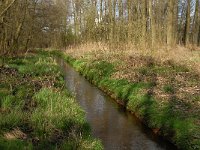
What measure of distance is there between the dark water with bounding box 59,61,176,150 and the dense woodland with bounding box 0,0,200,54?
4.93 metres

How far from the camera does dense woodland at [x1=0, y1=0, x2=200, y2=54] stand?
25328 millimetres

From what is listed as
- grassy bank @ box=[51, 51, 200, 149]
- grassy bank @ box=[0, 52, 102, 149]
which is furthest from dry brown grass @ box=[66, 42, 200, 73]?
grassy bank @ box=[0, 52, 102, 149]

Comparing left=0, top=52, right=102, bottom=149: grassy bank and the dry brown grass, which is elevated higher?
the dry brown grass

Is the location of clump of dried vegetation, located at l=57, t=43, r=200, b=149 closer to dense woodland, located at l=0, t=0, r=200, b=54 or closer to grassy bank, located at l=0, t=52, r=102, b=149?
grassy bank, located at l=0, t=52, r=102, b=149

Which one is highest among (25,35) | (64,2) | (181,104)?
(64,2)

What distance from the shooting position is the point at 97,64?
895 inches

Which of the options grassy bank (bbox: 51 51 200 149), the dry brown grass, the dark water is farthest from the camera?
the dry brown grass

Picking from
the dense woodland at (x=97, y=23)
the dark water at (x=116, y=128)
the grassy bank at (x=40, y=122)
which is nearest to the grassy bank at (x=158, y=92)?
the dark water at (x=116, y=128)

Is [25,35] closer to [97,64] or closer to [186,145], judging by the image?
[97,64]

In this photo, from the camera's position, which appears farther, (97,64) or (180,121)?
(97,64)

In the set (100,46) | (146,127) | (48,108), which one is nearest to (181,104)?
(146,127)

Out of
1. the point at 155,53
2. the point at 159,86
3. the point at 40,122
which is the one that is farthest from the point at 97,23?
the point at 40,122

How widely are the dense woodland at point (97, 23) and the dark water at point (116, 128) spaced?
4932 mm

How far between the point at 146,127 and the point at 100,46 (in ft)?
65.0
